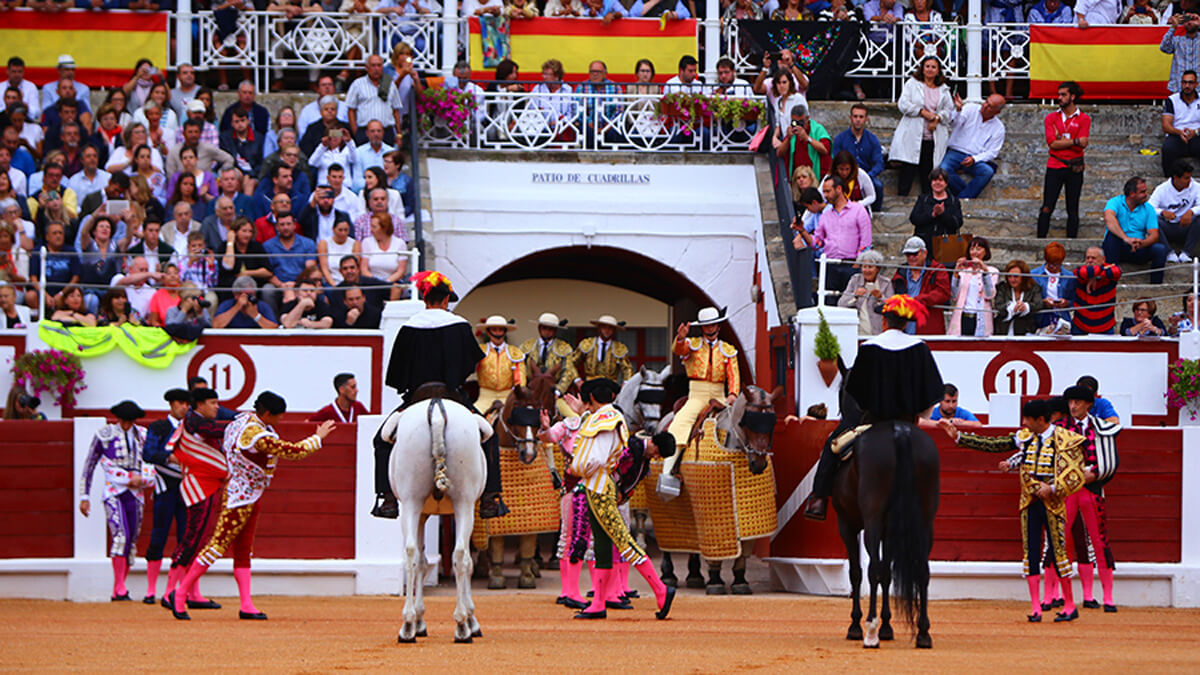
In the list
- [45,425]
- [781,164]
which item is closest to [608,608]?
[45,425]

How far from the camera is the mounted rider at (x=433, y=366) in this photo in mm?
9023

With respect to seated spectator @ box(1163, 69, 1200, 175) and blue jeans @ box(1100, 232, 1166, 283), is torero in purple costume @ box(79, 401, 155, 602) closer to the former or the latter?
blue jeans @ box(1100, 232, 1166, 283)

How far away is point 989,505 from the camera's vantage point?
12406 millimetres

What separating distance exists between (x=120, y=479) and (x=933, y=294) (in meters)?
6.59

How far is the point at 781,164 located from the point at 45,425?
720cm

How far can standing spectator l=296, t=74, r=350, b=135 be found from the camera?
17.1m

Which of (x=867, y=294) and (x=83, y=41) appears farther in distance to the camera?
(x=83, y=41)

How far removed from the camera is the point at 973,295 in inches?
561

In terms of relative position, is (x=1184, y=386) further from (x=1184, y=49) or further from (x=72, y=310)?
(x=72, y=310)

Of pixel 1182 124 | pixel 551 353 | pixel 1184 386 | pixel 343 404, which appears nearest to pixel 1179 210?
pixel 1182 124

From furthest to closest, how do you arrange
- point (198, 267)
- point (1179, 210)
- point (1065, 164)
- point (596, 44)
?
1. point (596, 44)
2. point (1065, 164)
3. point (1179, 210)
4. point (198, 267)

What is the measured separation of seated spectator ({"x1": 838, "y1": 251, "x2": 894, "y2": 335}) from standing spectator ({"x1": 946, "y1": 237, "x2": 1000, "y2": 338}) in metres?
0.57

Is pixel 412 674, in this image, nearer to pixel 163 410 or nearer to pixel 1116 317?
pixel 163 410

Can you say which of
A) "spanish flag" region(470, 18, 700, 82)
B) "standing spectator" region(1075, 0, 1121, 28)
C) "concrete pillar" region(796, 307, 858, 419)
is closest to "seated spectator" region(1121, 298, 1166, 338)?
"concrete pillar" region(796, 307, 858, 419)
